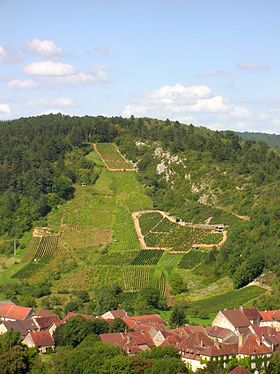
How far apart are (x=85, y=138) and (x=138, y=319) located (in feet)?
252

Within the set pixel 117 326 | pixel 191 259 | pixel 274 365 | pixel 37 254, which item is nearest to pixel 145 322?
pixel 117 326

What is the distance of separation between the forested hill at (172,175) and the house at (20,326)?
2602cm

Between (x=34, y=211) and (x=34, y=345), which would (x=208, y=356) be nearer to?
(x=34, y=345)

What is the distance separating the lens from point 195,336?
68.4m

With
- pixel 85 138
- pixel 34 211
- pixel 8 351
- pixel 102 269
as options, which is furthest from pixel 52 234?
pixel 8 351

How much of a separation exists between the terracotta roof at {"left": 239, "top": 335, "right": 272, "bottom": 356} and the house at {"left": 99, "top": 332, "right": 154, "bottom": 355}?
742cm

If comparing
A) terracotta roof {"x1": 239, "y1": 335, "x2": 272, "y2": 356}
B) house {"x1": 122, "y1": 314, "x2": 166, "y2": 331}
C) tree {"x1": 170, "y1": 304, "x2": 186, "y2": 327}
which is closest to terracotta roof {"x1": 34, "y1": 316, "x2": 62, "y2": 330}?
house {"x1": 122, "y1": 314, "x2": 166, "y2": 331}

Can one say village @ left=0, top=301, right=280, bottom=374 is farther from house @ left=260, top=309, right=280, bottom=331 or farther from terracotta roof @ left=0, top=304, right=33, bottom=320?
terracotta roof @ left=0, top=304, right=33, bottom=320

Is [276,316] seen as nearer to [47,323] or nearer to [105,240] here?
[47,323]

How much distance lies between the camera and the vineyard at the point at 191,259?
342ft

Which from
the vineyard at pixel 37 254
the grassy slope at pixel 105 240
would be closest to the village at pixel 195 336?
the grassy slope at pixel 105 240

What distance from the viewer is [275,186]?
387 ft

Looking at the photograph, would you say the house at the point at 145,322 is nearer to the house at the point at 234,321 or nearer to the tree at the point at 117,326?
the tree at the point at 117,326

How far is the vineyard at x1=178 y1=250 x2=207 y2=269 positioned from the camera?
104 m
